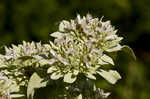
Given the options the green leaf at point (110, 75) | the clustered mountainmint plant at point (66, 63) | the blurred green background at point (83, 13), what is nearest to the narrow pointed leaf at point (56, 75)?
the clustered mountainmint plant at point (66, 63)

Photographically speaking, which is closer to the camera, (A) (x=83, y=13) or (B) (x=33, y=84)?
(B) (x=33, y=84)

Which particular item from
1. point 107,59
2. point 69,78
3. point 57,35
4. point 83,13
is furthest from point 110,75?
point 83,13

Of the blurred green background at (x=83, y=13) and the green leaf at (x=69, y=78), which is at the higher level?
the blurred green background at (x=83, y=13)

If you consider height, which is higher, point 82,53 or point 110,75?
point 82,53

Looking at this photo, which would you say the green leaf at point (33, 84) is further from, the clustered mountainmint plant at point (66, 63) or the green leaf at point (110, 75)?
the green leaf at point (110, 75)

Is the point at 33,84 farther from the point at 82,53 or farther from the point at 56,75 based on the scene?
the point at 82,53

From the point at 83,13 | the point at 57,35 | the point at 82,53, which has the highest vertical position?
the point at 83,13

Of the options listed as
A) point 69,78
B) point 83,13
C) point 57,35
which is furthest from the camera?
point 83,13
